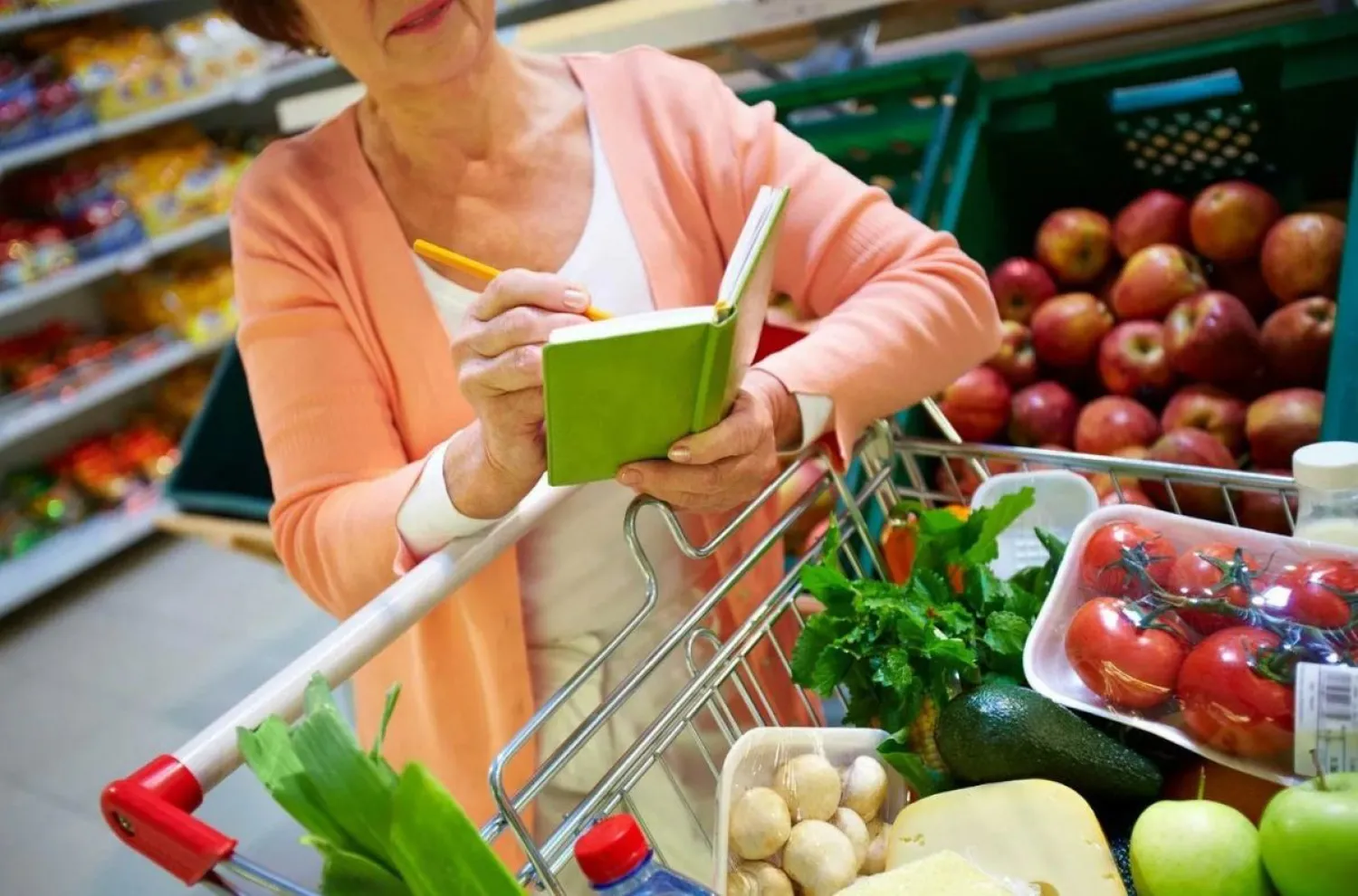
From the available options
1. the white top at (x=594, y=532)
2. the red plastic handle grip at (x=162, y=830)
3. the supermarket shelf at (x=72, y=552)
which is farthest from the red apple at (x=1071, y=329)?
the supermarket shelf at (x=72, y=552)

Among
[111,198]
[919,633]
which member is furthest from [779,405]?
[111,198]

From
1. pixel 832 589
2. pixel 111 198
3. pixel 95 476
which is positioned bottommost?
pixel 95 476

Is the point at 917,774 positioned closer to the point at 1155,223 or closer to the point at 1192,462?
the point at 1192,462

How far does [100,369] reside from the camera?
3.80m

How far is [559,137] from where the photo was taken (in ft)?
3.64

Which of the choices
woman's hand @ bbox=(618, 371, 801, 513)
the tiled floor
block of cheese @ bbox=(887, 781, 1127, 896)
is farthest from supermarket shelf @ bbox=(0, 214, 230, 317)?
block of cheese @ bbox=(887, 781, 1127, 896)

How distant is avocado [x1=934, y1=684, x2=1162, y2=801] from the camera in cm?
73

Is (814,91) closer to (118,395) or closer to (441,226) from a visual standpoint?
(441,226)

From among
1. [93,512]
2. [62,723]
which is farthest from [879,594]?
[93,512]

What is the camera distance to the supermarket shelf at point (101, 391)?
355cm

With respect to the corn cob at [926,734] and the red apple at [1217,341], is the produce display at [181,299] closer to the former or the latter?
the red apple at [1217,341]

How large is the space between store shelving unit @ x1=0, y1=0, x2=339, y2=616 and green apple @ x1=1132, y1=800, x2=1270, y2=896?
3.50m

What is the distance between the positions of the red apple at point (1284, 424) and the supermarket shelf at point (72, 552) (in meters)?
3.16

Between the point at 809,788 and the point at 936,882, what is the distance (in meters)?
0.14
